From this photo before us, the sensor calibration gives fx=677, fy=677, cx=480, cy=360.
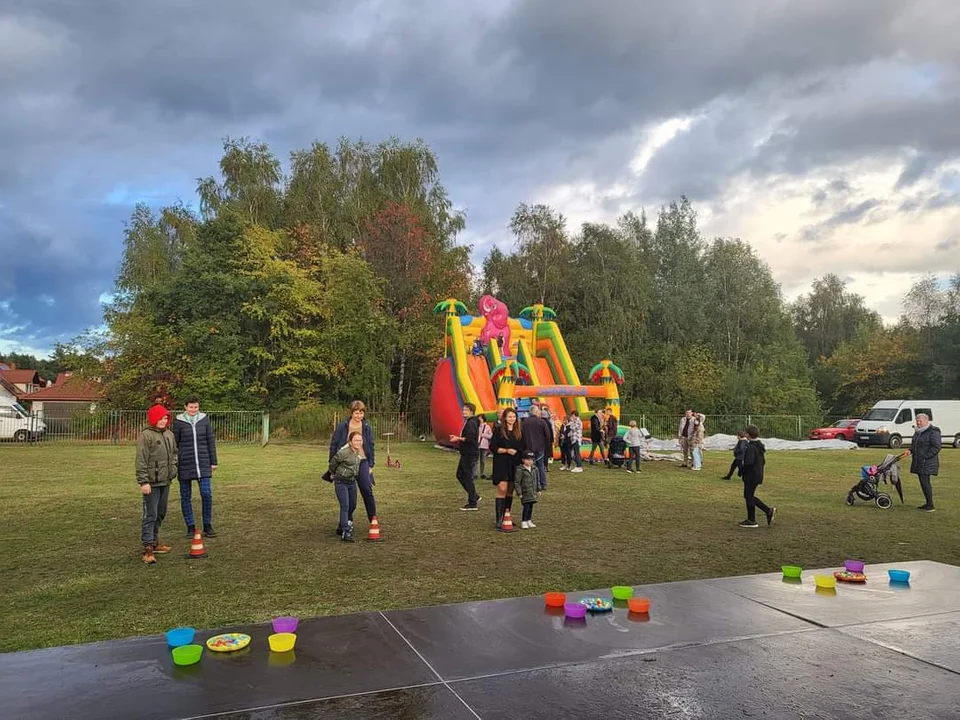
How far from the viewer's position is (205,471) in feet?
26.6

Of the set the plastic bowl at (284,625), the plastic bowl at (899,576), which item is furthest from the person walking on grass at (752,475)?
the plastic bowl at (284,625)

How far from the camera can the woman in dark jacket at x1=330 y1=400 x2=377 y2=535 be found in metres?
8.16

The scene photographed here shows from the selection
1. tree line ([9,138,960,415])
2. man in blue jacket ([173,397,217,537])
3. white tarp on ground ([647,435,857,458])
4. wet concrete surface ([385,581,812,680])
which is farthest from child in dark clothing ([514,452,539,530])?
tree line ([9,138,960,415])

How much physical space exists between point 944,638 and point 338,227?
32.4 m

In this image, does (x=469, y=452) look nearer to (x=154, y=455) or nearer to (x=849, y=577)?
(x=154, y=455)

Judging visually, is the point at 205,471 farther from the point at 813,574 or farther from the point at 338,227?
the point at 338,227

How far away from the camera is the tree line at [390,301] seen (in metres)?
29.2

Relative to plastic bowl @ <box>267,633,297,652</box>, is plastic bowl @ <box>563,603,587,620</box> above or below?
below

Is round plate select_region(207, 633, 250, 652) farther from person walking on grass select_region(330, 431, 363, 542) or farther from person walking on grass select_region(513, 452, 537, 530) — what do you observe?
person walking on grass select_region(513, 452, 537, 530)

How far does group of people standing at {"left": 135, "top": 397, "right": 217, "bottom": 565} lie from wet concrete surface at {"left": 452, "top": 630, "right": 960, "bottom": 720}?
15.7ft

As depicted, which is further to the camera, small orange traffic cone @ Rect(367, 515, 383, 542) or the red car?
the red car

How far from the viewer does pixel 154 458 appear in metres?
7.23

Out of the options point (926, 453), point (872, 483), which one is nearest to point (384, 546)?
point (872, 483)

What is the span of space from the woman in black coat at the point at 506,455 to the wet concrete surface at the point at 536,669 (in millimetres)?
3790
